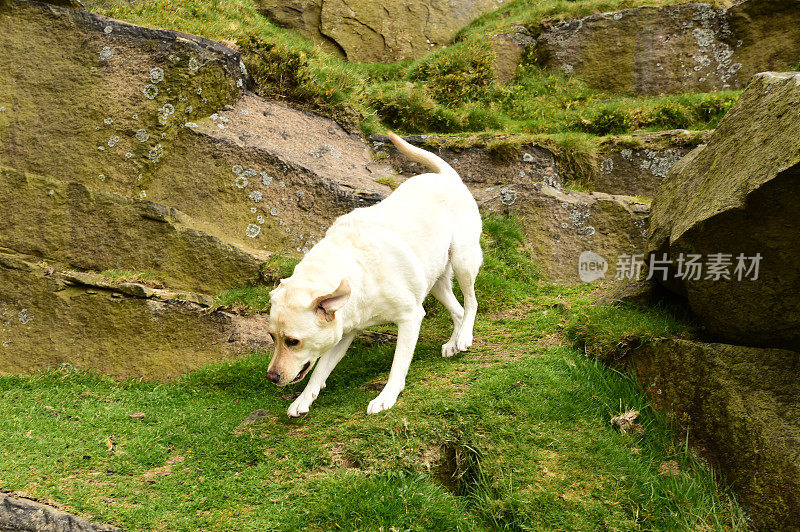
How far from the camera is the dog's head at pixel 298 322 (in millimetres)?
4441

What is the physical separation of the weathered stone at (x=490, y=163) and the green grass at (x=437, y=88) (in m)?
0.70

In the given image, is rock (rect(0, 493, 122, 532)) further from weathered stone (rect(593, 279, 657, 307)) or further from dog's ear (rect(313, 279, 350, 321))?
weathered stone (rect(593, 279, 657, 307))

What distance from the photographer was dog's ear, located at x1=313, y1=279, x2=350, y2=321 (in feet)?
14.7

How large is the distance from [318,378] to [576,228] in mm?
5010

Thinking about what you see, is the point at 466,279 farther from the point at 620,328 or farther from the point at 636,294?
the point at 636,294

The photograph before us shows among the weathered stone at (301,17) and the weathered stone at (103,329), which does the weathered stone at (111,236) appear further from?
the weathered stone at (301,17)

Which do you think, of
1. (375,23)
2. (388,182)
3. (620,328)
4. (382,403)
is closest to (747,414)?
(620,328)

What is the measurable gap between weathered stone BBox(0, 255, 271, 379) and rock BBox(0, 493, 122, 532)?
226 centimetres

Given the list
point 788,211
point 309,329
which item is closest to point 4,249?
point 309,329

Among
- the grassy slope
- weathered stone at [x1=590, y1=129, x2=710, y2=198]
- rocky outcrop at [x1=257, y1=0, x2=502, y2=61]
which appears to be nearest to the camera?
the grassy slope

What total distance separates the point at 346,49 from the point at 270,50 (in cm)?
419

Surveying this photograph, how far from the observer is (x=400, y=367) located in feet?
16.3

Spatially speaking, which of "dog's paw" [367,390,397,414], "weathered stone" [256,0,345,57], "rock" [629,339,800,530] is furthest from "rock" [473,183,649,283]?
"weathered stone" [256,0,345,57]

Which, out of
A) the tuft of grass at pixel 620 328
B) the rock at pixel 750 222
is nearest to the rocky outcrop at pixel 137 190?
the tuft of grass at pixel 620 328
